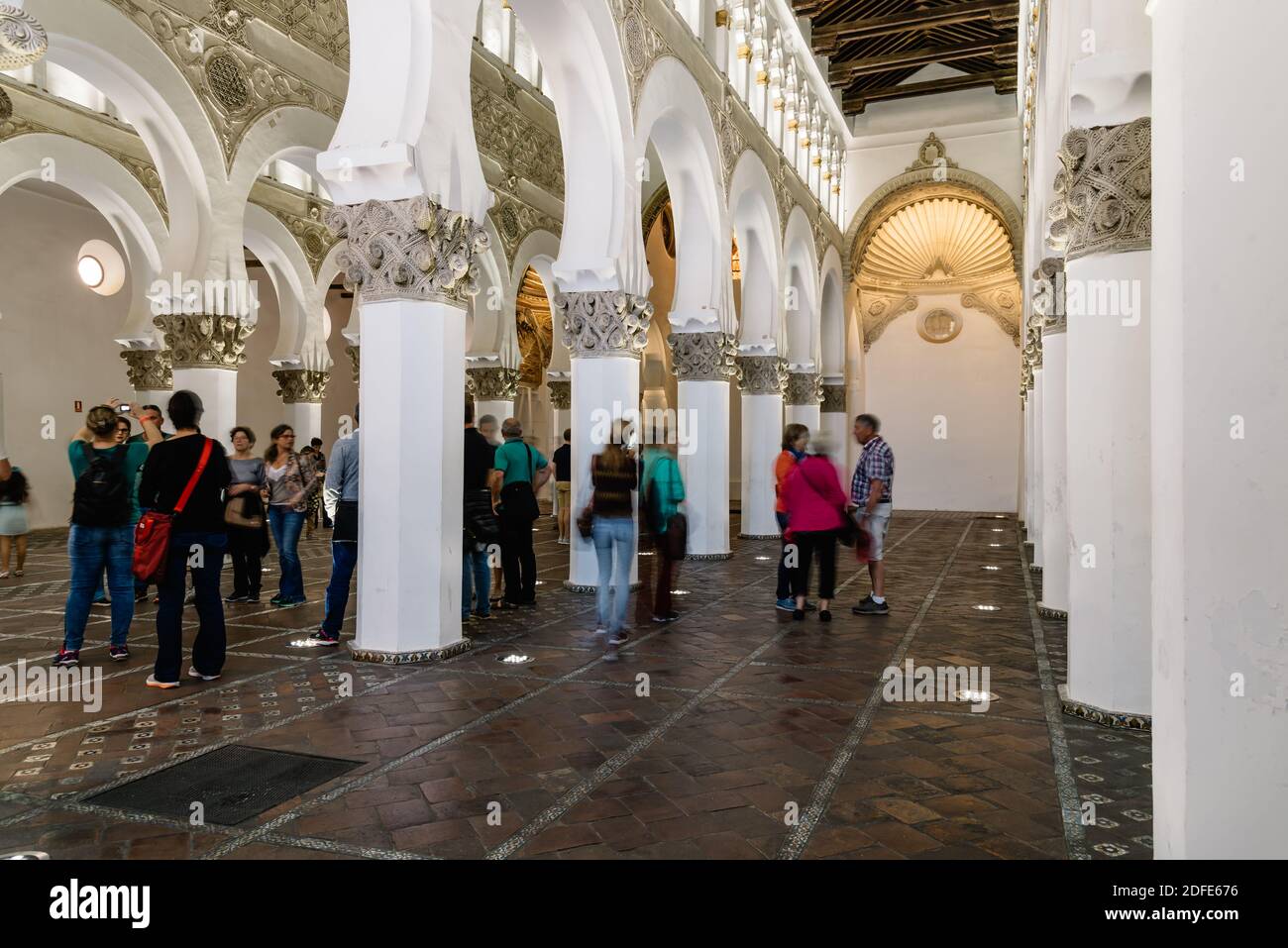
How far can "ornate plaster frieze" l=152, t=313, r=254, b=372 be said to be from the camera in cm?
991

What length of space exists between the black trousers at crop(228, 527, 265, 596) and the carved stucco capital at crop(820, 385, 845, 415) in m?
15.6

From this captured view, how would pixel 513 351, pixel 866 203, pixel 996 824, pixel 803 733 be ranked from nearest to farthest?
pixel 996 824 < pixel 803 733 < pixel 513 351 < pixel 866 203

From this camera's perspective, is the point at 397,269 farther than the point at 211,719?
Yes

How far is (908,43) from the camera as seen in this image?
20.5 meters

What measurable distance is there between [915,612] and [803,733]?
3.84m

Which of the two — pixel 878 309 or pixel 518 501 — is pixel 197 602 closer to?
pixel 518 501

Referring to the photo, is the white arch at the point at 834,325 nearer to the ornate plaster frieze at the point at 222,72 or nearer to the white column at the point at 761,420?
the white column at the point at 761,420

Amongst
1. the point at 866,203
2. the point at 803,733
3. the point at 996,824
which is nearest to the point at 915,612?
the point at 803,733

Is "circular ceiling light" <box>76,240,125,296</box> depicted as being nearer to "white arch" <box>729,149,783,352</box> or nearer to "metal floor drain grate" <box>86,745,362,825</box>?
"white arch" <box>729,149,783,352</box>

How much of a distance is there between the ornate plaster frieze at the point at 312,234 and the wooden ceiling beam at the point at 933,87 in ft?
42.5

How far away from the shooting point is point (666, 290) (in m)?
24.2
